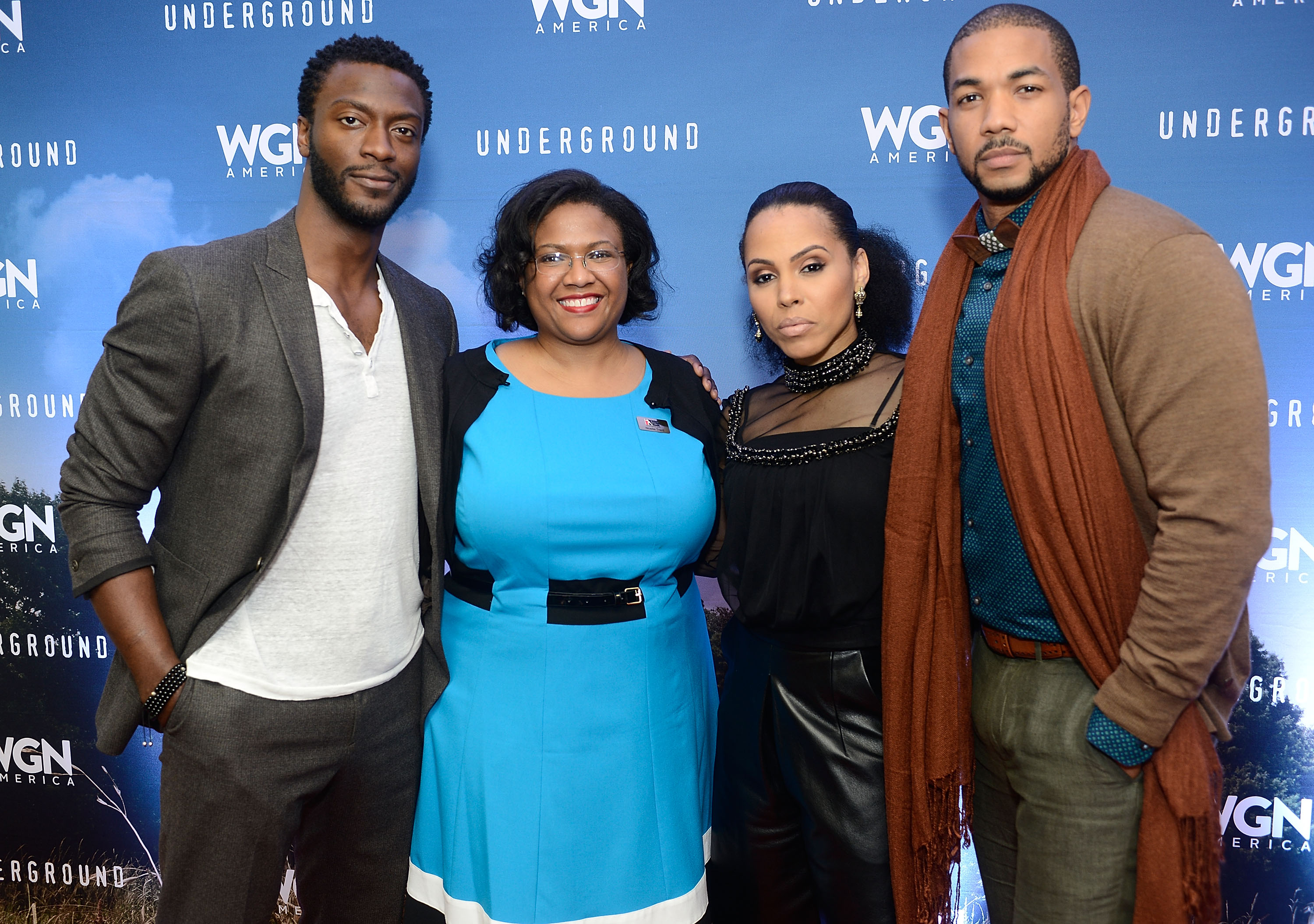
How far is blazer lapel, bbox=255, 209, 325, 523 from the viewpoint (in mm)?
1673

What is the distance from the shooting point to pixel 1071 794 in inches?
57.1

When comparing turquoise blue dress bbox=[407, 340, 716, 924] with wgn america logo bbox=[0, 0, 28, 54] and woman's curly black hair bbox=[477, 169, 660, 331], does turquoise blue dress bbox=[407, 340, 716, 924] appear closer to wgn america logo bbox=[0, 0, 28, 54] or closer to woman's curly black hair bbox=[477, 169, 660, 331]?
woman's curly black hair bbox=[477, 169, 660, 331]

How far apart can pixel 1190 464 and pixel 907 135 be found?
1.65 m

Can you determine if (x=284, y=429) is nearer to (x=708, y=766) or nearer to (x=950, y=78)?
(x=708, y=766)

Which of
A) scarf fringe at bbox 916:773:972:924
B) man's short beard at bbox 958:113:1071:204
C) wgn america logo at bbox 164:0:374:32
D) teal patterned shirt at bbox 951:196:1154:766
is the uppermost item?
wgn america logo at bbox 164:0:374:32

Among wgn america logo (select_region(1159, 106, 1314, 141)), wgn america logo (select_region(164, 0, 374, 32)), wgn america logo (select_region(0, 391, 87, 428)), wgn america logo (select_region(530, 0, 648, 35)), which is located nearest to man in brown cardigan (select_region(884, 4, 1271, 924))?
wgn america logo (select_region(1159, 106, 1314, 141))

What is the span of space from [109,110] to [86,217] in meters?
0.36

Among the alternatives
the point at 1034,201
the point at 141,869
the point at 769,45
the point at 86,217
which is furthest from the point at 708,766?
the point at 86,217

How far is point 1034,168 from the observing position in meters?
1.53

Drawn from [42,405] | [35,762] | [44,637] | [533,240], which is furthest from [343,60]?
[35,762]

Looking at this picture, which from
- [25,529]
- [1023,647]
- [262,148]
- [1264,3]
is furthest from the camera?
[25,529]

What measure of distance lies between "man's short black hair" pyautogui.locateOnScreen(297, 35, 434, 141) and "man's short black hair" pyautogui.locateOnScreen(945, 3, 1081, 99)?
46.1 inches

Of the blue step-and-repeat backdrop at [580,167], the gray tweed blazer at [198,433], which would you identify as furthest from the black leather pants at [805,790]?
the blue step-and-repeat backdrop at [580,167]

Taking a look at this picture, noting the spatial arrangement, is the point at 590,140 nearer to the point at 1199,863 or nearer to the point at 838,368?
the point at 838,368
